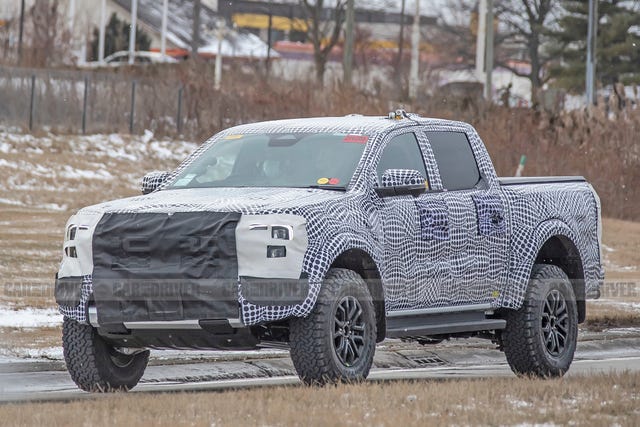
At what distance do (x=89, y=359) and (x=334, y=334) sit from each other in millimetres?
1662

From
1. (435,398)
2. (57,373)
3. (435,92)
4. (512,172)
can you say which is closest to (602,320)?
(57,373)

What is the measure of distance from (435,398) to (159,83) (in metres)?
37.3

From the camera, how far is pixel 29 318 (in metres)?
15.3

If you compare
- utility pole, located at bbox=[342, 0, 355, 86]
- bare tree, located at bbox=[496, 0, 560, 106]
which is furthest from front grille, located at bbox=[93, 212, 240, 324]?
bare tree, located at bbox=[496, 0, 560, 106]

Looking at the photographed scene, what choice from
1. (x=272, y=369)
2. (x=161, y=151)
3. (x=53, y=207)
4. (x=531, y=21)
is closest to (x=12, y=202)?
(x=53, y=207)

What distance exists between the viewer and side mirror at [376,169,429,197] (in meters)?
10.8

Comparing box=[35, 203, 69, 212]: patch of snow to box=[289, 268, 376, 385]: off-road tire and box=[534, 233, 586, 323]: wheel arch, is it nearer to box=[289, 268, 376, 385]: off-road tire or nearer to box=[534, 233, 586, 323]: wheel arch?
box=[534, 233, 586, 323]: wheel arch

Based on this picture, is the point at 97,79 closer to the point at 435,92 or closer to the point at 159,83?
the point at 159,83

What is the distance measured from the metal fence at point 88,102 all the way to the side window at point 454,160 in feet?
103

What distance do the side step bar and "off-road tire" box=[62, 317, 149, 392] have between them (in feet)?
6.18

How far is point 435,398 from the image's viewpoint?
9.17 meters

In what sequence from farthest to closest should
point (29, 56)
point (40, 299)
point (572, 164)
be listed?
point (29, 56) < point (572, 164) < point (40, 299)

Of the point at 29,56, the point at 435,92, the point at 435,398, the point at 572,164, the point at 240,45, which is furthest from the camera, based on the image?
the point at 240,45

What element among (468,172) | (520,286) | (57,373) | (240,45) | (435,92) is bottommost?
(57,373)
